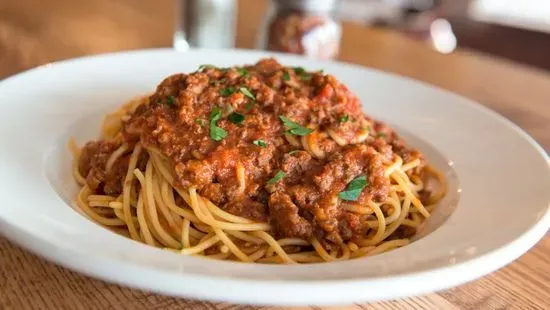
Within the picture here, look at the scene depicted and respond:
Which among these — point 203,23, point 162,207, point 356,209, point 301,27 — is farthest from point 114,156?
point 203,23

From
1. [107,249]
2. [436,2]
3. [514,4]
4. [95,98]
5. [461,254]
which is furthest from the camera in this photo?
[436,2]

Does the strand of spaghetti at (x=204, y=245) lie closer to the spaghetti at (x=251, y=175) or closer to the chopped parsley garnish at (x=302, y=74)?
the spaghetti at (x=251, y=175)

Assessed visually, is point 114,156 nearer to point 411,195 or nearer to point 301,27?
point 411,195

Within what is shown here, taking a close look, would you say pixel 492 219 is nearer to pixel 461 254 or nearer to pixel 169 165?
pixel 461 254

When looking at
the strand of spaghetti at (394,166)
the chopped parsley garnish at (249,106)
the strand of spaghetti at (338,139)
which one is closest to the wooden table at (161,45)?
the strand of spaghetti at (394,166)

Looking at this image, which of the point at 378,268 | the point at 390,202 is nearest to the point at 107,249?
the point at 378,268

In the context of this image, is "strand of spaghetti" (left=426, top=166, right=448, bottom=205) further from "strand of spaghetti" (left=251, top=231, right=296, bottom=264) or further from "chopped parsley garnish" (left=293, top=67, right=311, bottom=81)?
"strand of spaghetti" (left=251, top=231, right=296, bottom=264)
